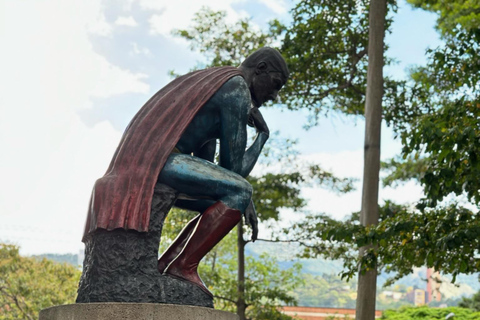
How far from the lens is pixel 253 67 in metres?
4.77

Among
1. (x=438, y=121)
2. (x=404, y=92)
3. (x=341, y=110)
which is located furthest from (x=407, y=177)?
(x=438, y=121)

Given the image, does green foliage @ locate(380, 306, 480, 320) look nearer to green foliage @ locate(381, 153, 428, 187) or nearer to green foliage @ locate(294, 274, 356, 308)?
green foliage @ locate(381, 153, 428, 187)

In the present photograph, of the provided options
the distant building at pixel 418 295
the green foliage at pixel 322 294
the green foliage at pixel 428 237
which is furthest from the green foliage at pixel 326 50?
the distant building at pixel 418 295

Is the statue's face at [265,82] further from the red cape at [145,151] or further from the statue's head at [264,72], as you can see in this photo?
the red cape at [145,151]

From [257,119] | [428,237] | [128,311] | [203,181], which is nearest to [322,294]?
[428,237]

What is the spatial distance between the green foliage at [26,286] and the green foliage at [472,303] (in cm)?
1301

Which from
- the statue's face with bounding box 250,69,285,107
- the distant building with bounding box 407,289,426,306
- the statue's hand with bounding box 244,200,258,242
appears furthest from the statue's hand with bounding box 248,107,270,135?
the distant building with bounding box 407,289,426,306

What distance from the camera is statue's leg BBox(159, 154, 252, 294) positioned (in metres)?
4.17

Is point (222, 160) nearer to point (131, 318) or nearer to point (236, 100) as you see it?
point (236, 100)

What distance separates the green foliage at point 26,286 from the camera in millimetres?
19984

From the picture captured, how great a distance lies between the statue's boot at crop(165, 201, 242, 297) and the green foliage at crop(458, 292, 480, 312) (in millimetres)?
18375

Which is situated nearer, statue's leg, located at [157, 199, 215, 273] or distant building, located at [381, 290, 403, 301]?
statue's leg, located at [157, 199, 215, 273]

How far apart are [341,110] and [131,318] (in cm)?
1157

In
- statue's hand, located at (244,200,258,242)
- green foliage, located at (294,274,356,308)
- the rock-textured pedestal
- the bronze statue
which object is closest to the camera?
the rock-textured pedestal
